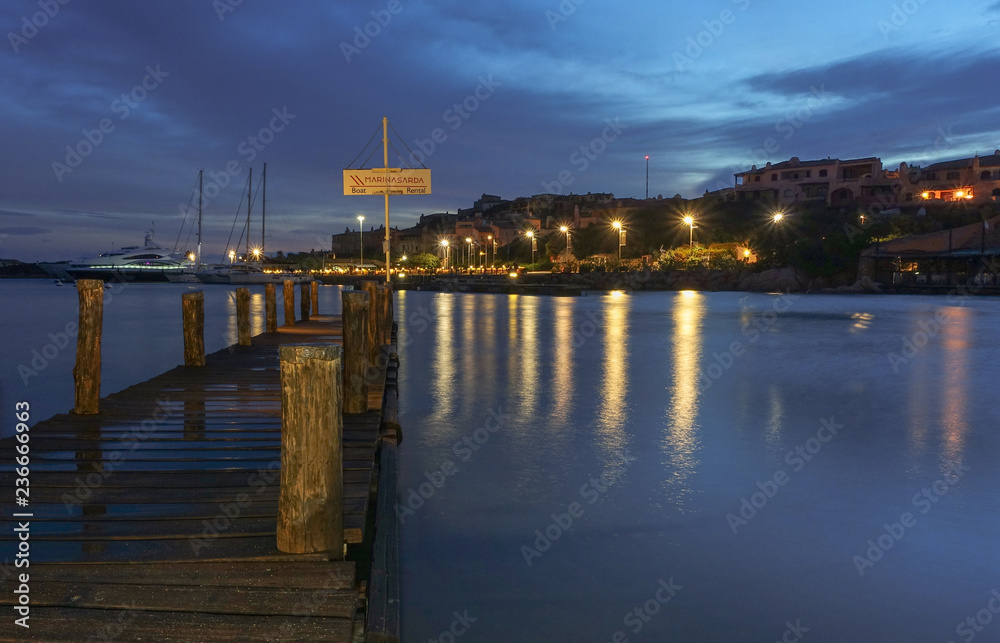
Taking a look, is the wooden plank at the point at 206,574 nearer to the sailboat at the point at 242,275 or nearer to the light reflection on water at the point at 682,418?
the light reflection on water at the point at 682,418

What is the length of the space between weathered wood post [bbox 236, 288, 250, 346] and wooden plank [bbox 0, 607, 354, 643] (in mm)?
11997

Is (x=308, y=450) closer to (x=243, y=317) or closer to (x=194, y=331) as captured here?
(x=194, y=331)

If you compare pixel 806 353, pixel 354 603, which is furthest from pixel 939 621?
pixel 806 353

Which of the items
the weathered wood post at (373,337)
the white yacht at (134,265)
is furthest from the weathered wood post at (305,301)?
the white yacht at (134,265)

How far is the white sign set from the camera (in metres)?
18.9

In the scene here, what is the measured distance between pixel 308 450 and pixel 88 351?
5020 millimetres

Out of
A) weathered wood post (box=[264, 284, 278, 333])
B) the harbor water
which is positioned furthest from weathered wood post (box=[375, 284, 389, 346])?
weathered wood post (box=[264, 284, 278, 333])

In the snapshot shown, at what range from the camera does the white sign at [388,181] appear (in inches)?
746

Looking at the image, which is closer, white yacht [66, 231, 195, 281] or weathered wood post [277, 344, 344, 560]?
weathered wood post [277, 344, 344, 560]

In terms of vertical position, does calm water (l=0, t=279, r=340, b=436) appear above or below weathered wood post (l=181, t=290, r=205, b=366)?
below

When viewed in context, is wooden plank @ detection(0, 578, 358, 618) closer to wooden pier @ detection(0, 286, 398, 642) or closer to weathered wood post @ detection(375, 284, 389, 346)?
wooden pier @ detection(0, 286, 398, 642)

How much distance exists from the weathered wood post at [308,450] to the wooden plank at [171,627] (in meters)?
0.56

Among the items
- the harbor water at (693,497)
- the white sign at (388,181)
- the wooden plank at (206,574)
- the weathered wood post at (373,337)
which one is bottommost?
the harbor water at (693,497)

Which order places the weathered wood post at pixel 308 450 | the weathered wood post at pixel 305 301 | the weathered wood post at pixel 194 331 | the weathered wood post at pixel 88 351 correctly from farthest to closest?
the weathered wood post at pixel 305 301, the weathered wood post at pixel 194 331, the weathered wood post at pixel 88 351, the weathered wood post at pixel 308 450
